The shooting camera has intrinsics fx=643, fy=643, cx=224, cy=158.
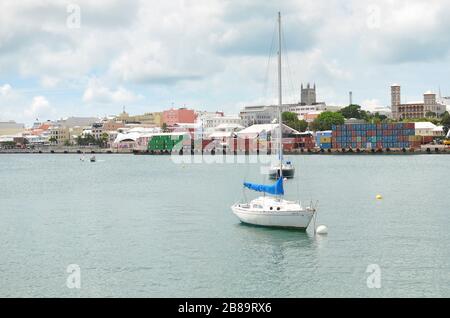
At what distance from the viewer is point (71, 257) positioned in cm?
2347

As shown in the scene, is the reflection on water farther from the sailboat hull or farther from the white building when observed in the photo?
the white building

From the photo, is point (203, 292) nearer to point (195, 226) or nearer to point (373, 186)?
point (195, 226)

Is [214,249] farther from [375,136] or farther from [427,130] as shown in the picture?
[427,130]

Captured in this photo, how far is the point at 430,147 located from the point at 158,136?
6883 cm

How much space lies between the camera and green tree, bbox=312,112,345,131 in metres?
159

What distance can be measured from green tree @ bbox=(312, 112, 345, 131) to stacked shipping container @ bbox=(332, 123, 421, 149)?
19.0 metres

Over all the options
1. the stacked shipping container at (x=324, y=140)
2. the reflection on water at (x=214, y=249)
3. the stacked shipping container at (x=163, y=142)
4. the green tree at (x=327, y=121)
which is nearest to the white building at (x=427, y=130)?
the stacked shipping container at (x=324, y=140)

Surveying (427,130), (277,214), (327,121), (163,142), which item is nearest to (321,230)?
(277,214)

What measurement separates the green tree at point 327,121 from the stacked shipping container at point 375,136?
748 inches

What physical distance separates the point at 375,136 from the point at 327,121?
88.7ft

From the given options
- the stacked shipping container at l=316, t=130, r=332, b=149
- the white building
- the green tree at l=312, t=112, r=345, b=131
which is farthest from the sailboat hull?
the green tree at l=312, t=112, r=345, b=131

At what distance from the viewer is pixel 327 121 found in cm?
15975

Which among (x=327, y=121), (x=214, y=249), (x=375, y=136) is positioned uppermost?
(x=327, y=121)
